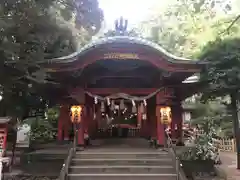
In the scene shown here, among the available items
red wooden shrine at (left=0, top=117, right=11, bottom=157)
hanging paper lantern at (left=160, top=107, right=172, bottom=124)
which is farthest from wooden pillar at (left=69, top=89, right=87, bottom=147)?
hanging paper lantern at (left=160, top=107, right=172, bottom=124)

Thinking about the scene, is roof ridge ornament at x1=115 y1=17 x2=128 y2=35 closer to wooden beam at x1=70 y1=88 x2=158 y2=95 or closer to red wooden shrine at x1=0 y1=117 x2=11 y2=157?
wooden beam at x1=70 y1=88 x2=158 y2=95

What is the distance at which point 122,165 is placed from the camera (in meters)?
9.38

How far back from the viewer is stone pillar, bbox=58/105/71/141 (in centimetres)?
1350

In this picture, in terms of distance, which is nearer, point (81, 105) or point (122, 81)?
point (81, 105)

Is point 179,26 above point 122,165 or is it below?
above

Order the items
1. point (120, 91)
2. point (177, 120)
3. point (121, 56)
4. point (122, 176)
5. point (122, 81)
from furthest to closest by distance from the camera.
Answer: point (177, 120) → point (122, 81) → point (120, 91) → point (121, 56) → point (122, 176)

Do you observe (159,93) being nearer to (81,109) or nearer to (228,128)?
(81,109)

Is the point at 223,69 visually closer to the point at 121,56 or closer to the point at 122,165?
the point at 121,56

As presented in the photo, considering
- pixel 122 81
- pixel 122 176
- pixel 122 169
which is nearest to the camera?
pixel 122 176

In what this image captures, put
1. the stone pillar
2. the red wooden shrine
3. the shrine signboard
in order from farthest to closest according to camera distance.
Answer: the stone pillar < the shrine signboard < the red wooden shrine

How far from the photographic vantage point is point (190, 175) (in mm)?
10328

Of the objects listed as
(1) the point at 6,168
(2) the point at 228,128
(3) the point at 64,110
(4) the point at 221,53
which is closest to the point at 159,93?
(4) the point at 221,53

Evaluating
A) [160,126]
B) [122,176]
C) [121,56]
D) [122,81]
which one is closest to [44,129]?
[122,81]

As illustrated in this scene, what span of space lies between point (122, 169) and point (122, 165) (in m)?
0.26
